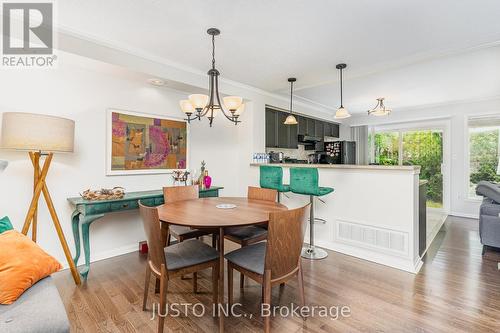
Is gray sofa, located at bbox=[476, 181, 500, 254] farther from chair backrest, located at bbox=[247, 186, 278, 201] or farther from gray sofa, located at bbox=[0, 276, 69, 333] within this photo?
gray sofa, located at bbox=[0, 276, 69, 333]

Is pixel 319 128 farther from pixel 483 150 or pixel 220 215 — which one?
pixel 220 215

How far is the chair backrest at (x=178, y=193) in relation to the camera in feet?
8.89

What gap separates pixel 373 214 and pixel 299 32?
2.23 m

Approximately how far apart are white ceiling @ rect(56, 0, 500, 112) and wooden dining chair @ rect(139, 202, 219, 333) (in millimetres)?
1700

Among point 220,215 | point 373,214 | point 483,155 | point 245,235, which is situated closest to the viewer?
point 220,215

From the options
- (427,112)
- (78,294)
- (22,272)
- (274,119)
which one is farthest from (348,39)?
(427,112)

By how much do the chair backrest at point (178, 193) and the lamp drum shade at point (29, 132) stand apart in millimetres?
1045

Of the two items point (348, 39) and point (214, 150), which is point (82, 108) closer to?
point (214, 150)

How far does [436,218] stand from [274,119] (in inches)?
148

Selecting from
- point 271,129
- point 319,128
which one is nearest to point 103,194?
point 271,129

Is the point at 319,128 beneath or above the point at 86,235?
above

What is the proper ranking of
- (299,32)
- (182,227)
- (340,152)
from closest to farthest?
(299,32)
(182,227)
(340,152)

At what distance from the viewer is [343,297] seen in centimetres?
219

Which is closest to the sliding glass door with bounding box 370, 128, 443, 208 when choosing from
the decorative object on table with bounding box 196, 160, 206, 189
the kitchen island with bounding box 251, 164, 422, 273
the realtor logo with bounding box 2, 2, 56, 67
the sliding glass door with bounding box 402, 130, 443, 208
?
the sliding glass door with bounding box 402, 130, 443, 208
